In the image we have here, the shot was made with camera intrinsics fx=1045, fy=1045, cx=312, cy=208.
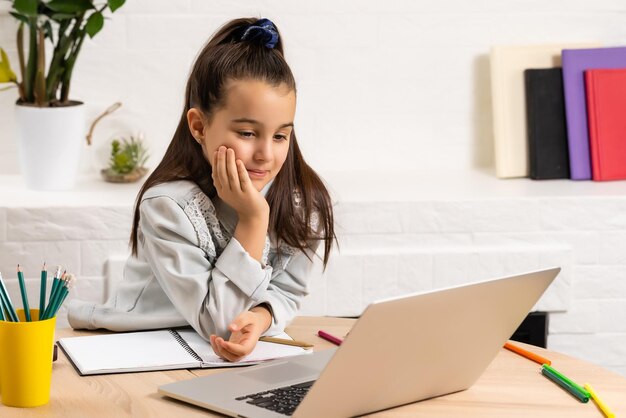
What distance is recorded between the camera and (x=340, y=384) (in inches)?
43.6

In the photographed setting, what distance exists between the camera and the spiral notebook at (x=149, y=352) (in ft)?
4.44

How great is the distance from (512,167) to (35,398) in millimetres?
1975

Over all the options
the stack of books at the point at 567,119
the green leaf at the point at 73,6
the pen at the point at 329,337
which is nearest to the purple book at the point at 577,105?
the stack of books at the point at 567,119

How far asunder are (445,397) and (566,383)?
17cm

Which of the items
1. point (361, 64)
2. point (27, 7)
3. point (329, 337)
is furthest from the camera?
point (361, 64)

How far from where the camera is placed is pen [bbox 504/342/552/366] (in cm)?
144

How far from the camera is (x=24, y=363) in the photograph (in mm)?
1190

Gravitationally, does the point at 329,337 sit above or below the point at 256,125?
below

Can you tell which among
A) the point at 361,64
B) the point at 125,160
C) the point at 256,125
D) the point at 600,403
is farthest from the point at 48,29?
the point at 600,403

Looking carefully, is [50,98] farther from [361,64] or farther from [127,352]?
[127,352]

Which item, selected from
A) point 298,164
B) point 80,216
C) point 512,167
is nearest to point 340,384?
point 298,164

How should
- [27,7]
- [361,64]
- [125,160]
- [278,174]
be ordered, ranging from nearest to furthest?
1. [278,174]
2. [27,7]
3. [125,160]
4. [361,64]

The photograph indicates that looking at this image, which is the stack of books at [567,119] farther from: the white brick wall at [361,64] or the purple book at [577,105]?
the white brick wall at [361,64]

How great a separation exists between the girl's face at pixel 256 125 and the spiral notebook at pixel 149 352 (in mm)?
242
